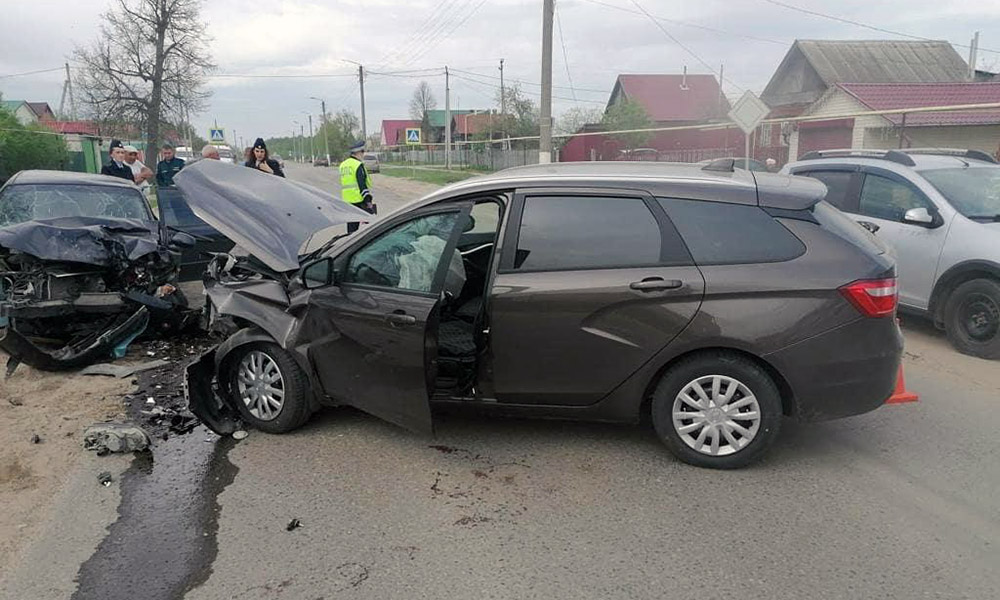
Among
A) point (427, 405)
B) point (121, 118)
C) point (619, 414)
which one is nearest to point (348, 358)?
point (427, 405)

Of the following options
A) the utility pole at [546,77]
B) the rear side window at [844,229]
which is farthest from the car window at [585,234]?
the utility pole at [546,77]

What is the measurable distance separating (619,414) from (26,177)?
24.8 ft

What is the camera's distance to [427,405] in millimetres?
3996

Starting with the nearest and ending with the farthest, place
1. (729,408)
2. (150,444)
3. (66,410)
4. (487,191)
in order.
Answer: (729,408)
(487,191)
(150,444)
(66,410)

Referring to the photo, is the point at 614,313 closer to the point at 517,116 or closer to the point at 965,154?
the point at 965,154

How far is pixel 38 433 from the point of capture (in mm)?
4668

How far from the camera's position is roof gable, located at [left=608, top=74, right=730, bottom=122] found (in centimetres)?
4372

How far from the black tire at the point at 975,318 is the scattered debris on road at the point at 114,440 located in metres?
6.68

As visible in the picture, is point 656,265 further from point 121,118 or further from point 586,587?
point 121,118

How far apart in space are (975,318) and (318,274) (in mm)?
5660

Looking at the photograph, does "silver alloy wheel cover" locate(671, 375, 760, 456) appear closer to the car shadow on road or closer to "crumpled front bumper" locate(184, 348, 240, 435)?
the car shadow on road

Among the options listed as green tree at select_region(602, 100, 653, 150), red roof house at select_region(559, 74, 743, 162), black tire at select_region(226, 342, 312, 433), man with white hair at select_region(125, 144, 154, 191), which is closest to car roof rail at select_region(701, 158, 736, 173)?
black tire at select_region(226, 342, 312, 433)

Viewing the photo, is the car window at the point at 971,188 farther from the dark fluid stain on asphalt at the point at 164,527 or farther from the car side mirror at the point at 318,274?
the dark fluid stain on asphalt at the point at 164,527

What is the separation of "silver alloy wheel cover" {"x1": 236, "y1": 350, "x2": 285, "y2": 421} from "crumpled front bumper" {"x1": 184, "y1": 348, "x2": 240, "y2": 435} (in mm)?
186
